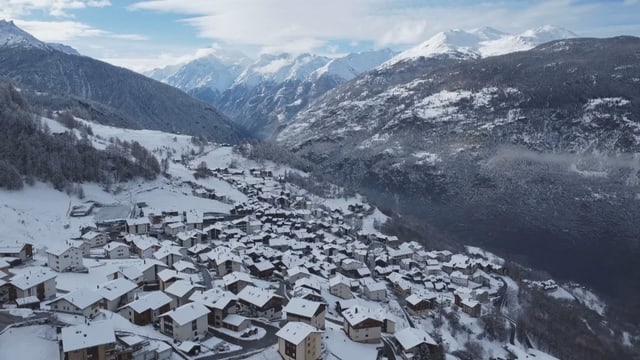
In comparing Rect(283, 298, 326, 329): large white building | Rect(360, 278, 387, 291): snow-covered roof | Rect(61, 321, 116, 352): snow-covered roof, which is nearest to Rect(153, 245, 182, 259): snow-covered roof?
Rect(283, 298, 326, 329): large white building

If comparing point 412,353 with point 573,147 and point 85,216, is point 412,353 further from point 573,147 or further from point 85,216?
point 573,147

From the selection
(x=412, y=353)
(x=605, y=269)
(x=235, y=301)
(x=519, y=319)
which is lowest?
(x=605, y=269)

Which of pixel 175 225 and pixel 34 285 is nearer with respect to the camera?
pixel 34 285

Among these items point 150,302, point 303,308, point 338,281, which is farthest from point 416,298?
point 150,302

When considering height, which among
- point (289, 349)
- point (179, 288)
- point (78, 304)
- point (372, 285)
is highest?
point (78, 304)

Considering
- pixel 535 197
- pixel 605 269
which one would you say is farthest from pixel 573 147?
pixel 605 269

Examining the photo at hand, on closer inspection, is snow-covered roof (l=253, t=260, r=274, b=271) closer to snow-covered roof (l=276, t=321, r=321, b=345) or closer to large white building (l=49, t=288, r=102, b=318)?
large white building (l=49, t=288, r=102, b=318)

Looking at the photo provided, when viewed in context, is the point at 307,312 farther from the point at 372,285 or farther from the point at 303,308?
the point at 372,285
